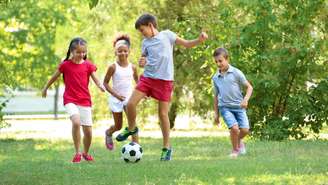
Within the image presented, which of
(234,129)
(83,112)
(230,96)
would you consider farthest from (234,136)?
(83,112)

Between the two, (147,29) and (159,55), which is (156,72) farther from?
(147,29)

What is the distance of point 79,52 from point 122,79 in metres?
1.63

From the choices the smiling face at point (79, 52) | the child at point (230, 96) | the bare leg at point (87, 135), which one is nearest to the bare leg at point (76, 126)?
the bare leg at point (87, 135)

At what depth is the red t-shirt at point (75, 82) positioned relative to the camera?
10.7 metres

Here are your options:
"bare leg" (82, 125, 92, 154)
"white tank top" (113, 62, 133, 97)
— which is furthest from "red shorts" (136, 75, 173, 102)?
"white tank top" (113, 62, 133, 97)

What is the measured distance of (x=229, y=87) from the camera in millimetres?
11195

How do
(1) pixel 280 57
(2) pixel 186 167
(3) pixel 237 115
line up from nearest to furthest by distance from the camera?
(2) pixel 186 167 < (3) pixel 237 115 < (1) pixel 280 57

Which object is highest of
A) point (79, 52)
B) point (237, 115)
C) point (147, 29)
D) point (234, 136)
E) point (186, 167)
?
point (147, 29)

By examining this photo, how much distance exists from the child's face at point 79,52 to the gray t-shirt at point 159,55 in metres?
0.82

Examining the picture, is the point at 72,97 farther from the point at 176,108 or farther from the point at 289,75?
the point at 176,108

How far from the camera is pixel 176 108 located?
25094 millimetres

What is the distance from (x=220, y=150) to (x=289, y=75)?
163 inches

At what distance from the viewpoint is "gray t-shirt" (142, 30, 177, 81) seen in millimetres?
10281

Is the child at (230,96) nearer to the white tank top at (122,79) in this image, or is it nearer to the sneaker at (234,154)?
the sneaker at (234,154)
